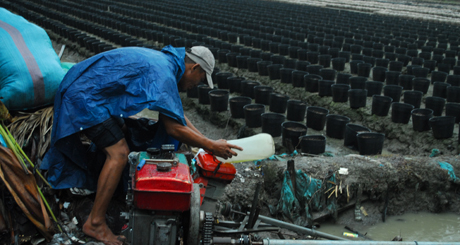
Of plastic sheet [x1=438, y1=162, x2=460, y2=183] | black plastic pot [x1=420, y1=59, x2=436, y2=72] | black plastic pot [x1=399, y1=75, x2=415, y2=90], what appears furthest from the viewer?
black plastic pot [x1=420, y1=59, x2=436, y2=72]

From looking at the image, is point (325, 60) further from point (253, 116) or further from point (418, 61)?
point (253, 116)

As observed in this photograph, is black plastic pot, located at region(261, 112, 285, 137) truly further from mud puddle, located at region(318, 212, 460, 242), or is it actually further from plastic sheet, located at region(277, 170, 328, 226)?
mud puddle, located at region(318, 212, 460, 242)

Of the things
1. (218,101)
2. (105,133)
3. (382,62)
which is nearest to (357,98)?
(218,101)

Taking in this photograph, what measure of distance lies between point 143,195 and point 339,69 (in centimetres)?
933

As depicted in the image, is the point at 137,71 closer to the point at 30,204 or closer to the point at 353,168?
the point at 30,204

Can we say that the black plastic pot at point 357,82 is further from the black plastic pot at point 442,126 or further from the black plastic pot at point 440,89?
the black plastic pot at point 442,126

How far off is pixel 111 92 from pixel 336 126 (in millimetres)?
4729

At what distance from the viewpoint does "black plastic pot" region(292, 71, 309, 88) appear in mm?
9203

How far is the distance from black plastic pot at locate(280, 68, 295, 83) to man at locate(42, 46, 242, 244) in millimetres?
6872

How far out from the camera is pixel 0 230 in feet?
9.00

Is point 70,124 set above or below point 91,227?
above

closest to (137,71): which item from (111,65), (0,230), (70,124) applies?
(111,65)

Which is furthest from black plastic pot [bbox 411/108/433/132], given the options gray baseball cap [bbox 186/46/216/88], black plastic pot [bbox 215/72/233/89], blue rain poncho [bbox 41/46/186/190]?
blue rain poncho [bbox 41/46/186/190]

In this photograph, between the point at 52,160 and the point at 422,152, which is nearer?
the point at 52,160
